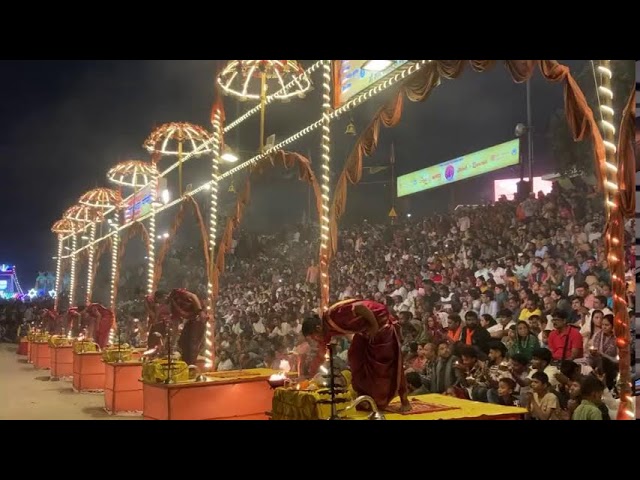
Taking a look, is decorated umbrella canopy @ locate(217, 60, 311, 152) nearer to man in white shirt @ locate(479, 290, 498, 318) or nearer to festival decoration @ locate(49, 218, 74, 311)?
man in white shirt @ locate(479, 290, 498, 318)

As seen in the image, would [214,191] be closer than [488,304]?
Yes

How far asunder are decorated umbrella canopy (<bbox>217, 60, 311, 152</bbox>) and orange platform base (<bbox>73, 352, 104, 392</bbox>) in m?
3.98

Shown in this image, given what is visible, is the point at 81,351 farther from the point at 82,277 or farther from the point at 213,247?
the point at 82,277

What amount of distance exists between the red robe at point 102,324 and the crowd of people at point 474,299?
125 cm

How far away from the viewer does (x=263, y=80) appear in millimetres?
5328

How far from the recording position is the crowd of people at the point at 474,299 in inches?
178

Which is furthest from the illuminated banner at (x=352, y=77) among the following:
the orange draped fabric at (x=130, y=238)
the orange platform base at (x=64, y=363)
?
the orange platform base at (x=64, y=363)

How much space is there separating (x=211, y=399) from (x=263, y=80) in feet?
8.36

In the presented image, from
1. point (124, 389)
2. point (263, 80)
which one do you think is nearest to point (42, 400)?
point (124, 389)

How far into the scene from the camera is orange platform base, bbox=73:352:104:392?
326 inches

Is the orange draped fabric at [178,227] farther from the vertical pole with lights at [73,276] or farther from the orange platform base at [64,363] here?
the vertical pole with lights at [73,276]

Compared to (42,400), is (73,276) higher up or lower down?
higher up

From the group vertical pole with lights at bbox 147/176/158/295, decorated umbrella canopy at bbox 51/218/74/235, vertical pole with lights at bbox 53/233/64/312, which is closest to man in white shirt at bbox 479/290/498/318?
vertical pole with lights at bbox 147/176/158/295

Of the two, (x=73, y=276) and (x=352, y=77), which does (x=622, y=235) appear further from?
(x=73, y=276)
